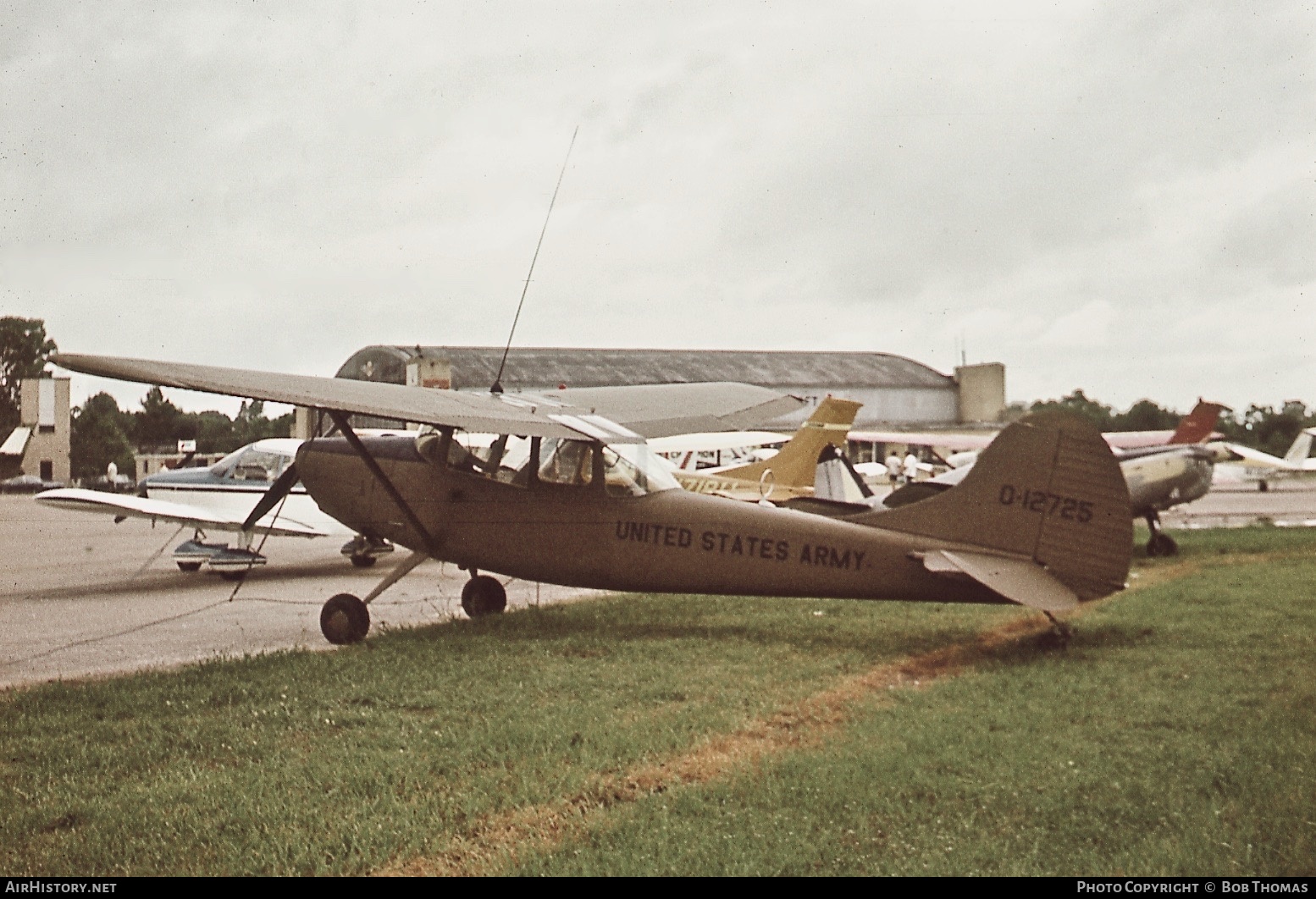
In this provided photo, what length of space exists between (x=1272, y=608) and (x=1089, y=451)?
9.13 ft

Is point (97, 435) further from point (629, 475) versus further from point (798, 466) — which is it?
point (798, 466)

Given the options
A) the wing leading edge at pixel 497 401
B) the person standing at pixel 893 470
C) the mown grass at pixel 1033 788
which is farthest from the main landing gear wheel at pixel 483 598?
the person standing at pixel 893 470

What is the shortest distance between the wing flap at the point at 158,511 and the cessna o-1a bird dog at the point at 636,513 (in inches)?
151

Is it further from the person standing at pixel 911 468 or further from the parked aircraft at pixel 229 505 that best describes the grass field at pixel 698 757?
the person standing at pixel 911 468

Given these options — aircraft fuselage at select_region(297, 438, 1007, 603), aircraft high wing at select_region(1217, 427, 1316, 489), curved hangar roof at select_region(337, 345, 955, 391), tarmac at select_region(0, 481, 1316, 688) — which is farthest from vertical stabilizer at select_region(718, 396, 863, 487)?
aircraft fuselage at select_region(297, 438, 1007, 603)

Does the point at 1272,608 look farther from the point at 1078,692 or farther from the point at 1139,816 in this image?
the point at 1139,816

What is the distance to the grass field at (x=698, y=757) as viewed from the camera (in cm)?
318

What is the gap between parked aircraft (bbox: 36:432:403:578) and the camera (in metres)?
12.1

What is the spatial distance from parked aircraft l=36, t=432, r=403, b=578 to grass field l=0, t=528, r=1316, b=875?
616 cm

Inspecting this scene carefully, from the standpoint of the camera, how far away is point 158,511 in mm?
12070

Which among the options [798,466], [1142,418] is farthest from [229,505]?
[1142,418]

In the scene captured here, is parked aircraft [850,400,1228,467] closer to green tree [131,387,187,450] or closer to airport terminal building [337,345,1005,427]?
airport terminal building [337,345,1005,427]

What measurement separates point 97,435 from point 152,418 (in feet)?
2.65

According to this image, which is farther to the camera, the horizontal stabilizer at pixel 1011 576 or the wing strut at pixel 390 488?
the wing strut at pixel 390 488
